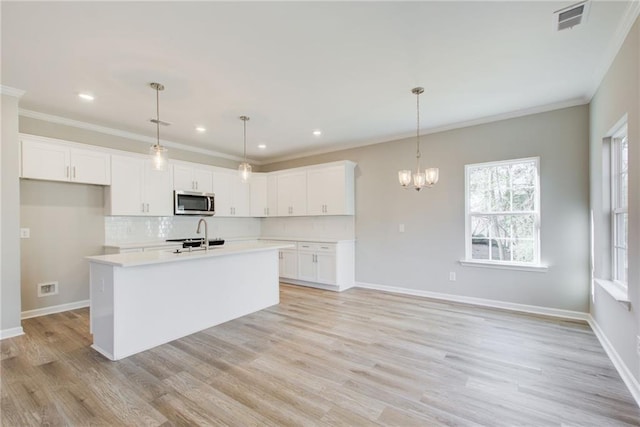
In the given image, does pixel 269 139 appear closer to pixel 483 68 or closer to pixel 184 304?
pixel 184 304

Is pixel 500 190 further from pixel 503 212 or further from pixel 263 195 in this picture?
pixel 263 195

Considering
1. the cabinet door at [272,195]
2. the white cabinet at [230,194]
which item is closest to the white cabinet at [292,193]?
the cabinet door at [272,195]

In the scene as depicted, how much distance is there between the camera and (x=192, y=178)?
17.6ft

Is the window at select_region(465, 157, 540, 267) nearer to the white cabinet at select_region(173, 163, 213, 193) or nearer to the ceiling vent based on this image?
the ceiling vent

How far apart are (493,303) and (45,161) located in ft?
20.4

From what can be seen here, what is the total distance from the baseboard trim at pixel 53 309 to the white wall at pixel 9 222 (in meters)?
0.72

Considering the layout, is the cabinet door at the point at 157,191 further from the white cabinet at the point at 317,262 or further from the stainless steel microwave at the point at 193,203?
the white cabinet at the point at 317,262

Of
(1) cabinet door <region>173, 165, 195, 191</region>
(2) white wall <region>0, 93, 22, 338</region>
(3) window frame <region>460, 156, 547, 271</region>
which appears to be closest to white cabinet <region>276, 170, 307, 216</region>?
(1) cabinet door <region>173, 165, 195, 191</region>

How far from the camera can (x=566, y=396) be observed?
2115mm

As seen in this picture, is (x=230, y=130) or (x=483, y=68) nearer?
(x=483, y=68)

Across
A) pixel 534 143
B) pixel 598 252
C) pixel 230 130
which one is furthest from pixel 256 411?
pixel 534 143

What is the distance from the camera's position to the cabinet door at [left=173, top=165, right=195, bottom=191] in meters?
5.12

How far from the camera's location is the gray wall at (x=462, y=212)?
365cm

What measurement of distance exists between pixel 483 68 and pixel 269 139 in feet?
11.2
